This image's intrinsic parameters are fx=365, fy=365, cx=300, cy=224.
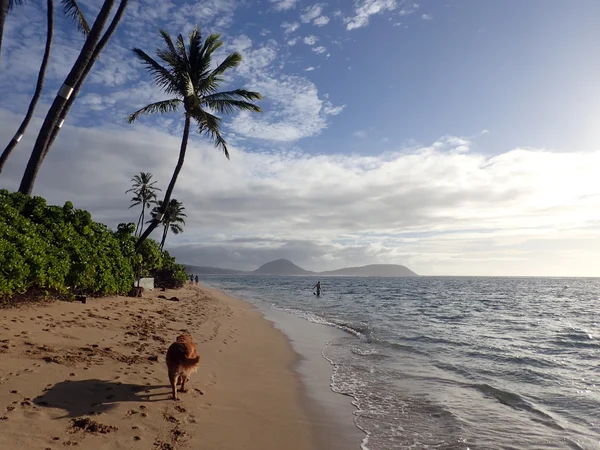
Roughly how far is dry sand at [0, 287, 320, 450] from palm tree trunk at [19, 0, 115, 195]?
5.34 meters

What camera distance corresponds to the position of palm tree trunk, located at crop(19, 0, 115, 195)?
41.4 feet

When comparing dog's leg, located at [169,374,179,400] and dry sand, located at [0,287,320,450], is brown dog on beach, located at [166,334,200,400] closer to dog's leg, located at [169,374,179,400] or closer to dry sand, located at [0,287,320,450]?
dog's leg, located at [169,374,179,400]

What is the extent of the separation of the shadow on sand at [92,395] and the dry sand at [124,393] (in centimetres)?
1

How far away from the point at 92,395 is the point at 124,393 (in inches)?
18.6

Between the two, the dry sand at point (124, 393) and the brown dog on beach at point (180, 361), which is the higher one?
the brown dog on beach at point (180, 361)

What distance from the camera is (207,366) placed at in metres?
8.56

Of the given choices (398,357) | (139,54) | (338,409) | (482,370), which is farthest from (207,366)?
(139,54)

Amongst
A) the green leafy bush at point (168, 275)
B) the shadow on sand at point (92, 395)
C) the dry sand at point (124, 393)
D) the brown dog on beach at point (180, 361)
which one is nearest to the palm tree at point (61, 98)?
the dry sand at point (124, 393)

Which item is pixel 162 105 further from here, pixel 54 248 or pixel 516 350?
pixel 516 350

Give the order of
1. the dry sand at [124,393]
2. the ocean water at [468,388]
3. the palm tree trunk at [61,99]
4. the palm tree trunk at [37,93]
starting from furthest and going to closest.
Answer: the palm tree trunk at [37,93]
the palm tree trunk at [61,99]
the ocean water at [468,388]
the dry sand at [124,393]

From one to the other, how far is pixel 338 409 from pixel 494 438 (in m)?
2.74

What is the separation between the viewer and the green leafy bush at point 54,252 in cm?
938

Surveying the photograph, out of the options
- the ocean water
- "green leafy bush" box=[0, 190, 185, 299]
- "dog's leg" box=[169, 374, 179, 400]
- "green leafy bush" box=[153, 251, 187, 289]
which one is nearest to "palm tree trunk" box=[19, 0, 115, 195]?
"green leafy bush" box=[0, 190, 185, 299]

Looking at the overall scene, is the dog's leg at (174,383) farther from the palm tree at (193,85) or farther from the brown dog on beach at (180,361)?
the palm tree at (193,85)
